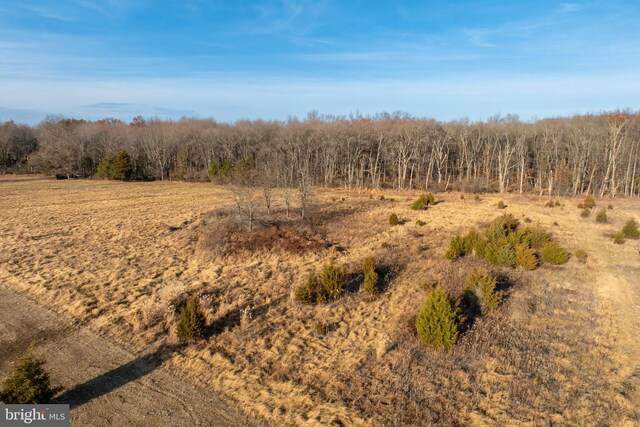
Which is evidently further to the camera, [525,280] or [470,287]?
[525,280]

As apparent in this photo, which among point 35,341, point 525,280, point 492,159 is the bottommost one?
point 35,341

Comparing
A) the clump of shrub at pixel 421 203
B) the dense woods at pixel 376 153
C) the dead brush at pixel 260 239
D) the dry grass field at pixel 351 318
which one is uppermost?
the dense woods at pixel 376 153

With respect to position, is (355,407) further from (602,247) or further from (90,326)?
(602,247)

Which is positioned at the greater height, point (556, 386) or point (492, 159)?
point (492, 159)

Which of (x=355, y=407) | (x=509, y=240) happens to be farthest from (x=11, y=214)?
(x=509, y=240)

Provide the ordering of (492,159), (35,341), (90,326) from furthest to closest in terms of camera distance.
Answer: (492,159) → (90,326) → (35,341)

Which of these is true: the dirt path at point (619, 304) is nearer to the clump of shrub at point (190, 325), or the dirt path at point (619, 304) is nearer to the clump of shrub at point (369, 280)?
the clump of shrub at point (369, 280)

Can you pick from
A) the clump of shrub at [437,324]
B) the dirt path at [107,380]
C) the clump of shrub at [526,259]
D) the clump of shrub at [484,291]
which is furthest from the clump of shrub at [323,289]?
the clump of shrub at [526,259]
